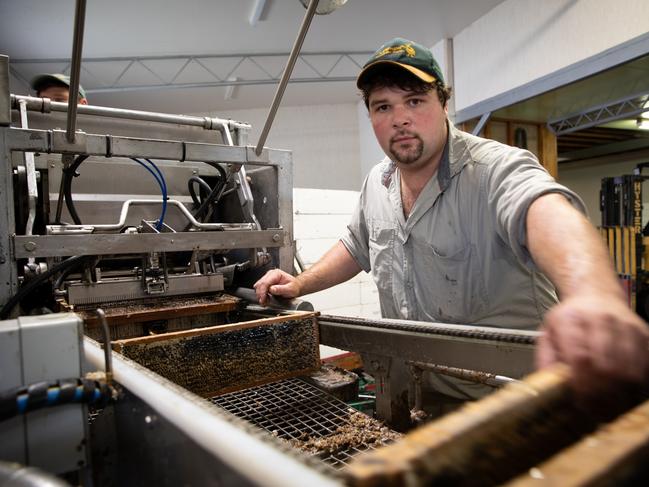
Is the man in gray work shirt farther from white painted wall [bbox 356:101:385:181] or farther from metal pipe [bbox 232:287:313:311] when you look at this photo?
white painted wall [bbox 356:101:385:181]

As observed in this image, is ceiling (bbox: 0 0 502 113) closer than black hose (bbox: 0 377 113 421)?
No

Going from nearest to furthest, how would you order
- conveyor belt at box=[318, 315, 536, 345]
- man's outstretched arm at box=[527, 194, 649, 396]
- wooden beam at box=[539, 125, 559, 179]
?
man's outstretched arm at box=[527, 194, 649, 396], conveyor belt at box=[318, 315, 536, 345], wooden beam at box=[539, 125, 559, 179]

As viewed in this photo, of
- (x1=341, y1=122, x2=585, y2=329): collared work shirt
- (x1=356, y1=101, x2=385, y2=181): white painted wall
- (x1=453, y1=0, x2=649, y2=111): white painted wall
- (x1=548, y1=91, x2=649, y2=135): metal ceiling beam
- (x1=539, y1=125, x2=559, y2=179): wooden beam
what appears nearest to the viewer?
(x1=341, y1=122, x2=585, y2=329): collared work shirt

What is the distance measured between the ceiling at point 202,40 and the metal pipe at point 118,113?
327cm

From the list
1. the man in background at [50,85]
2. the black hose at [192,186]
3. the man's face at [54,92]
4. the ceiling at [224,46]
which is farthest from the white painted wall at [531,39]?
the man's face at [54,92]

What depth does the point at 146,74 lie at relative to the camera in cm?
668

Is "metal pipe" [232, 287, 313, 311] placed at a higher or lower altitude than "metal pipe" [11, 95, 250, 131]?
lower

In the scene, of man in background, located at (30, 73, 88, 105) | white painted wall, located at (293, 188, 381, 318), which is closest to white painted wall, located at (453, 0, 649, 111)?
white painted wall, located at (293, 188, 381, 318)

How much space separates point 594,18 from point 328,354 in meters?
3.73

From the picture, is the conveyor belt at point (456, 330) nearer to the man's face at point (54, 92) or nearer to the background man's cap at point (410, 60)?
the background man's cap at point (410, 60)

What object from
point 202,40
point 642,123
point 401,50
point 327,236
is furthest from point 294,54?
point 642,123

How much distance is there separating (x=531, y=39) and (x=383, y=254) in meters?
3.87

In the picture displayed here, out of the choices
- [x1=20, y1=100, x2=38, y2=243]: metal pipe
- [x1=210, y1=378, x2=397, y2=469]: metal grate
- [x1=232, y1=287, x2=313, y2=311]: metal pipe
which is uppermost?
[x1=20, y1=100, x2=38, y2=243]: metal pipe

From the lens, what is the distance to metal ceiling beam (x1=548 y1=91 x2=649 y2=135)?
5177mm
